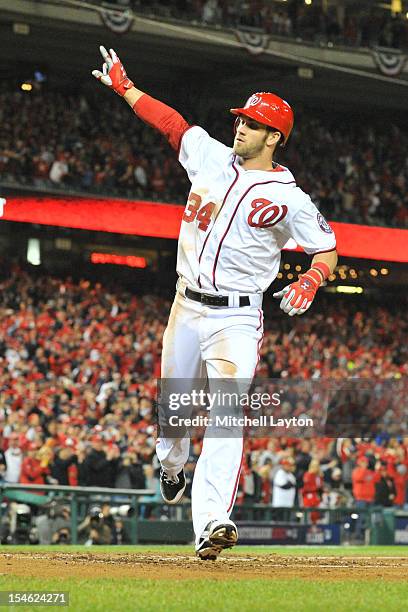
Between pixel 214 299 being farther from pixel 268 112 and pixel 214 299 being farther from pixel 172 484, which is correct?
pixel 172 484

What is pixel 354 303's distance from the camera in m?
27.1

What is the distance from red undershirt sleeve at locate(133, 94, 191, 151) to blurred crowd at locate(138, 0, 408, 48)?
1775 centimetres

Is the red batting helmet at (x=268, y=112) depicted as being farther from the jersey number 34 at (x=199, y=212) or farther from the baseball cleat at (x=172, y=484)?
the baseball cleat at (x=172, y=484)

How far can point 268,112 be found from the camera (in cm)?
641

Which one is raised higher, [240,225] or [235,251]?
[240,225]

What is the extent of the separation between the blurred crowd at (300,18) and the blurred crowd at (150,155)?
272 cm

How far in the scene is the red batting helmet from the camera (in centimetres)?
639

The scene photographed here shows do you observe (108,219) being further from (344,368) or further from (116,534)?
(116,534)

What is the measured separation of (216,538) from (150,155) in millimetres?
20385

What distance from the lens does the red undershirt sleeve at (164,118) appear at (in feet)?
22.1

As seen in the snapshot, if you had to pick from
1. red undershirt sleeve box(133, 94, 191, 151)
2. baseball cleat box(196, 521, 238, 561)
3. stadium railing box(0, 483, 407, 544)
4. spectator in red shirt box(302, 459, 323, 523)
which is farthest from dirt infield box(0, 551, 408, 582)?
spectator in red shirt box(302, 459, 323, 523)

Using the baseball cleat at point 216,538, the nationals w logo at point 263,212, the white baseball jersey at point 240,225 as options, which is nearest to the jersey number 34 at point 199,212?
the white baseball jersey at point 240,225

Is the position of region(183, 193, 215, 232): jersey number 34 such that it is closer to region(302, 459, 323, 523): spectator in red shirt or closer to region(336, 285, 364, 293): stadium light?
region(302, 459, 323, 523): spectator in red shirt

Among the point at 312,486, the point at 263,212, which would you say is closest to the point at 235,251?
the point at 263,212
